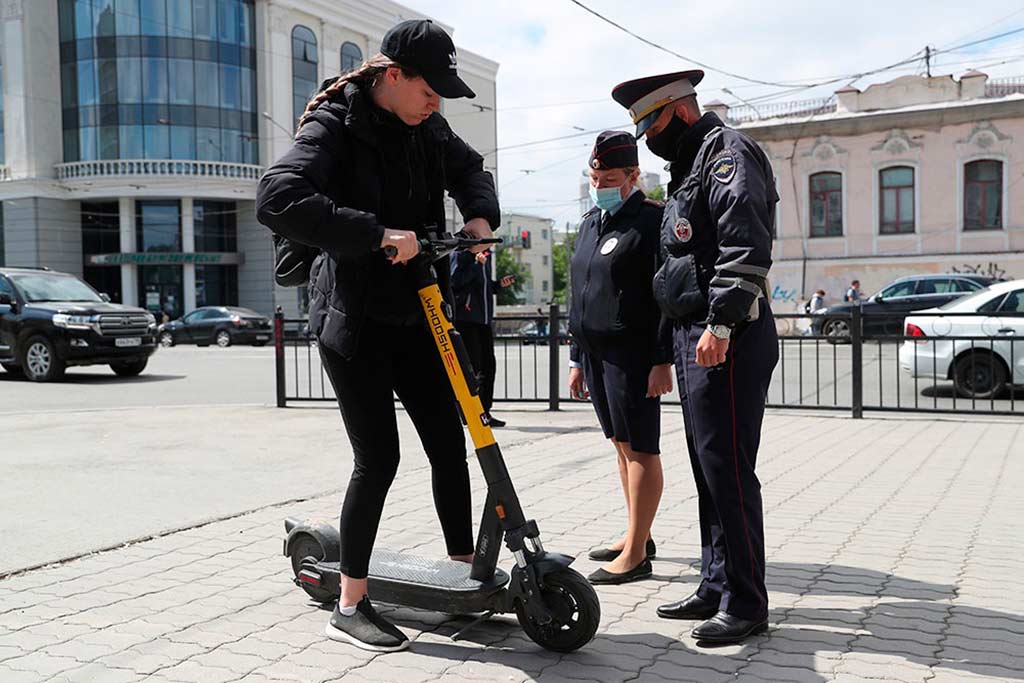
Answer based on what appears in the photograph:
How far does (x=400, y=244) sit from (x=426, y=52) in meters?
0.67

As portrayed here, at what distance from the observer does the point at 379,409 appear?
11.4 feet

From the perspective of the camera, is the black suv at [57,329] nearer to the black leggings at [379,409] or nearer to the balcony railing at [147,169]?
the black leggings at [379,409]

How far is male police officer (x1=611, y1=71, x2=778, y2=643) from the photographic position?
332 centimetres

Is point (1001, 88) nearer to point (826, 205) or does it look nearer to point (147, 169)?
point (826, 205)

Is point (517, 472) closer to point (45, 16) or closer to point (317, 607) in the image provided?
point (317, 607)

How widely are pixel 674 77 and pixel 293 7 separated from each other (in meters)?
50.0

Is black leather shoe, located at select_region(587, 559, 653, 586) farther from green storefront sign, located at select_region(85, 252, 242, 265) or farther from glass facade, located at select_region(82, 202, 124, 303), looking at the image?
glass facade, located at select_region(82, 202, 124, 303)

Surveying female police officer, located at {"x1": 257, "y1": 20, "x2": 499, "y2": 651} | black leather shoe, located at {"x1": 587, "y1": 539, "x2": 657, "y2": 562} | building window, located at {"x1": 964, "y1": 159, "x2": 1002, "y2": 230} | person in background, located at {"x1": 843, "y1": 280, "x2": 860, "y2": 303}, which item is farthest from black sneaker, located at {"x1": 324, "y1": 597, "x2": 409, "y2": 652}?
building window, located at {"x1": 964, "y1": 159, "x2": 1002, "y2": 230}

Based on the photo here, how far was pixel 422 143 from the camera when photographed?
3594 millimetres

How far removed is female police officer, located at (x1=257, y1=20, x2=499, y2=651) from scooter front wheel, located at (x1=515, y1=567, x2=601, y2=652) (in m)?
0.49

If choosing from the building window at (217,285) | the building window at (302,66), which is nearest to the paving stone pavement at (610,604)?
the building window at (217,285)

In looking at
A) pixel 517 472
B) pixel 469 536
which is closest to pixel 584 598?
pixel 469 536

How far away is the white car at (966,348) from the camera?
10740 mm

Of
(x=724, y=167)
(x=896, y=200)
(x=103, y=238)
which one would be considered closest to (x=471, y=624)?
(x=724, y=167)
